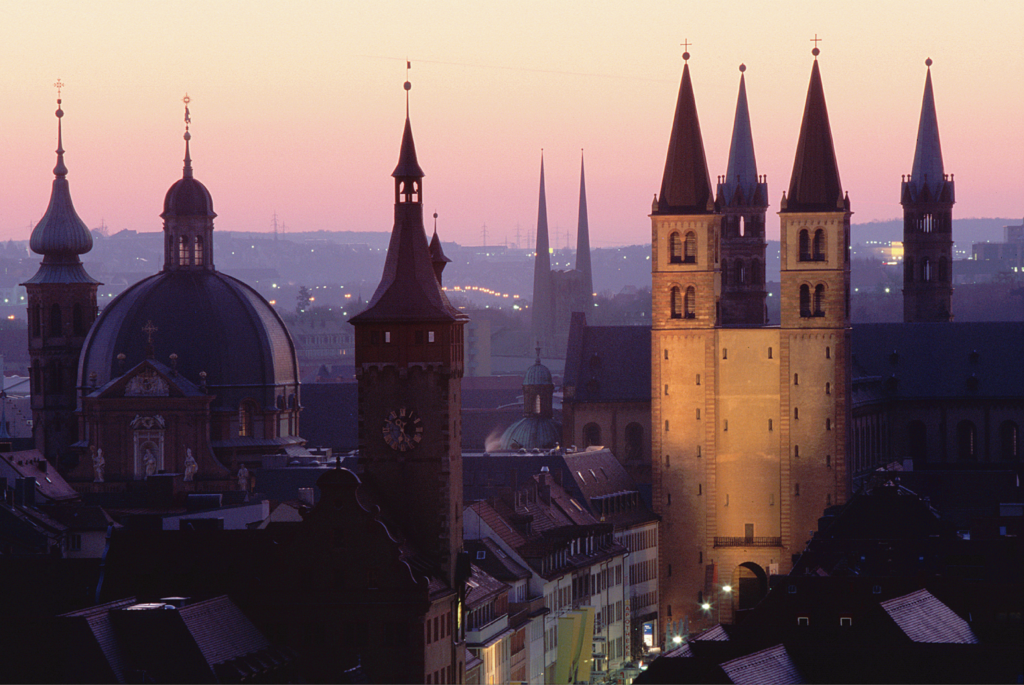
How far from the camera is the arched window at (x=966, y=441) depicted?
190 meters

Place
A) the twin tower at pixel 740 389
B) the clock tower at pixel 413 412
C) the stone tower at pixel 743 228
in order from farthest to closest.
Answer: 1. the stone tower at pixel 743 228
2. the twin tower at pixel 740 389
3. the clock tower at pixel 413 412

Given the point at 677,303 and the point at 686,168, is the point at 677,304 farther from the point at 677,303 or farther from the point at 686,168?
the point at 686,168

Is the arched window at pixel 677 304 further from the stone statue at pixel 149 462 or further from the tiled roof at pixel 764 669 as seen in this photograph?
the tiled roof at pixel 764 669

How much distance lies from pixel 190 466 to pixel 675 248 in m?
35.4

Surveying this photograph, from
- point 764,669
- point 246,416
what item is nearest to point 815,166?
Result: point 246,416

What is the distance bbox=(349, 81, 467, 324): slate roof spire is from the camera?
103 meters

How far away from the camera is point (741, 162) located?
7648 inches

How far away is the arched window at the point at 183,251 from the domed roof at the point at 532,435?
40747 mm

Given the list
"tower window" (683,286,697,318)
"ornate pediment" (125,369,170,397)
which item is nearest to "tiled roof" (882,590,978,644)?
"ornate pediment" (125,369,170,397)

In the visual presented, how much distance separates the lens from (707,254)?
6722 inches

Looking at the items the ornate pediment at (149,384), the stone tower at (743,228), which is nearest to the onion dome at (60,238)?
the ornate pediment at (149,384)

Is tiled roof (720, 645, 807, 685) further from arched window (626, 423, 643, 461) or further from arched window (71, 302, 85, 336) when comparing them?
arched window (626, 423, 643, 461)

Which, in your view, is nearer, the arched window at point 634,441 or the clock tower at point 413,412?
the clock tower at point 413,412

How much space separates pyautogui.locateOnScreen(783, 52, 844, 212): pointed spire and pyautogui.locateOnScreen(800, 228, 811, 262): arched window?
1.63 meters
